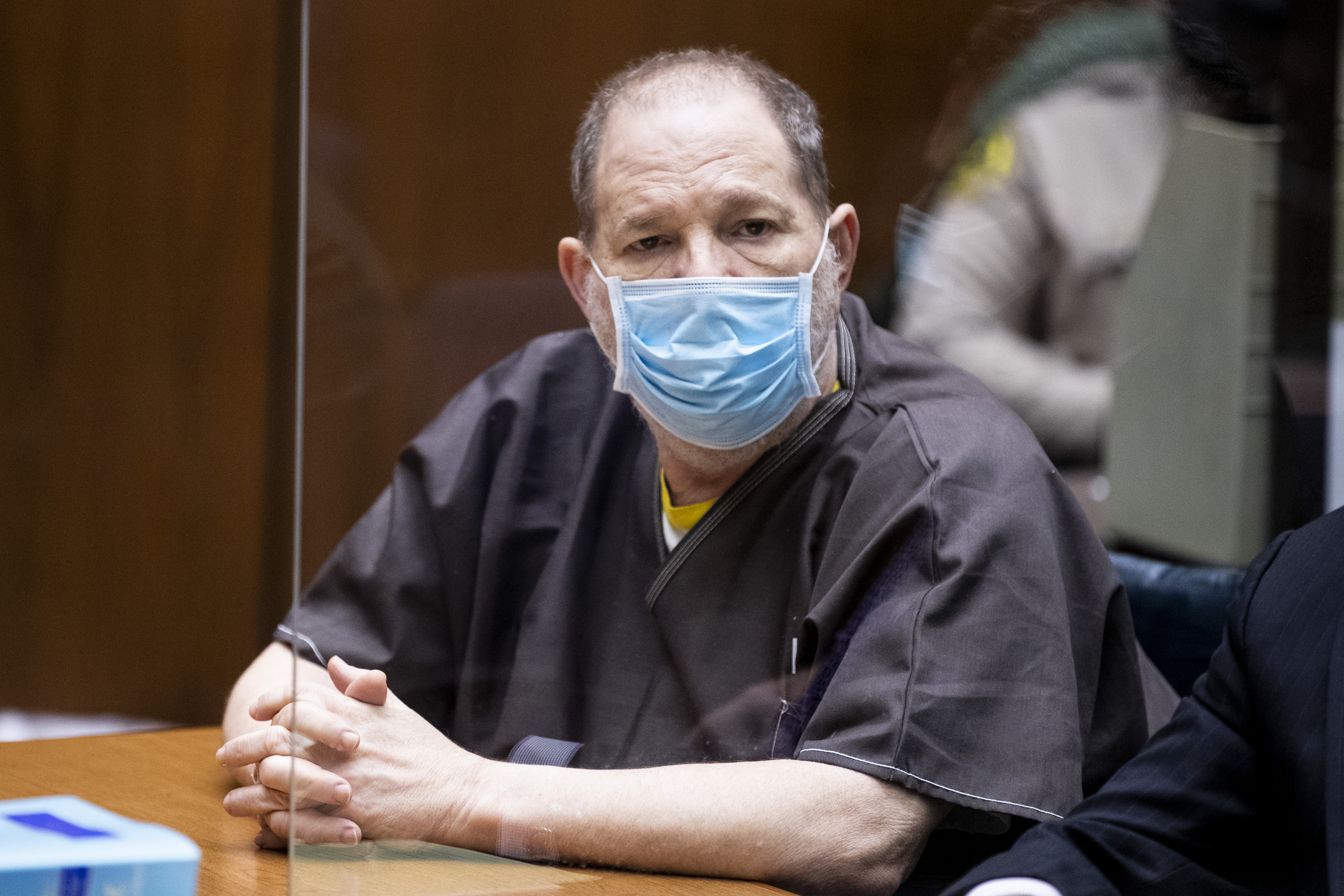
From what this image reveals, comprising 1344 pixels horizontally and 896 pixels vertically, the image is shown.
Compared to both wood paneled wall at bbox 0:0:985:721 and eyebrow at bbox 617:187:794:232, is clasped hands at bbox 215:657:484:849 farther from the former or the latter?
wood paneled wall at bbox 0:0:985:721

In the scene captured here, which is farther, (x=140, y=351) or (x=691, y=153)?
(x=140, y=351)

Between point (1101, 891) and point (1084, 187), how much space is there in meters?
0.99

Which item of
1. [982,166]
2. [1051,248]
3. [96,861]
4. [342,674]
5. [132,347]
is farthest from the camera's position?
[132,347]

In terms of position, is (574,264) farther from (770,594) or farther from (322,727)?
(322,727)

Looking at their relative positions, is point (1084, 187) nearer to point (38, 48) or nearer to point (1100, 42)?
point (1100, 42)

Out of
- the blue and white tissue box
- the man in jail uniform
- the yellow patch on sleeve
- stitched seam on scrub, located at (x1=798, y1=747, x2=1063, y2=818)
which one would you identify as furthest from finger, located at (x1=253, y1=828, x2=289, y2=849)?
the yellow patch on sleeve

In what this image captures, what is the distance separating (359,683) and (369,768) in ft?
0.25

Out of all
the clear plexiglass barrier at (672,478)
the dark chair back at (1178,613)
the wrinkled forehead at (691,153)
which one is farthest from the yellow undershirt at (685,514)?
the dark chair back at (1178,613)

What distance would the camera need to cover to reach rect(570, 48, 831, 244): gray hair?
127cm

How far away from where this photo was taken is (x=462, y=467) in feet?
4.47

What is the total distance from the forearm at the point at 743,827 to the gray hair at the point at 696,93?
1.68 feet

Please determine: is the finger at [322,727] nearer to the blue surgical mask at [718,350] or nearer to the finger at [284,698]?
the finger at [284,698]

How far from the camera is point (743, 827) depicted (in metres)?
1.15

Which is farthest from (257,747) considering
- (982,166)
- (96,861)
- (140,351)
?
(140,351)
